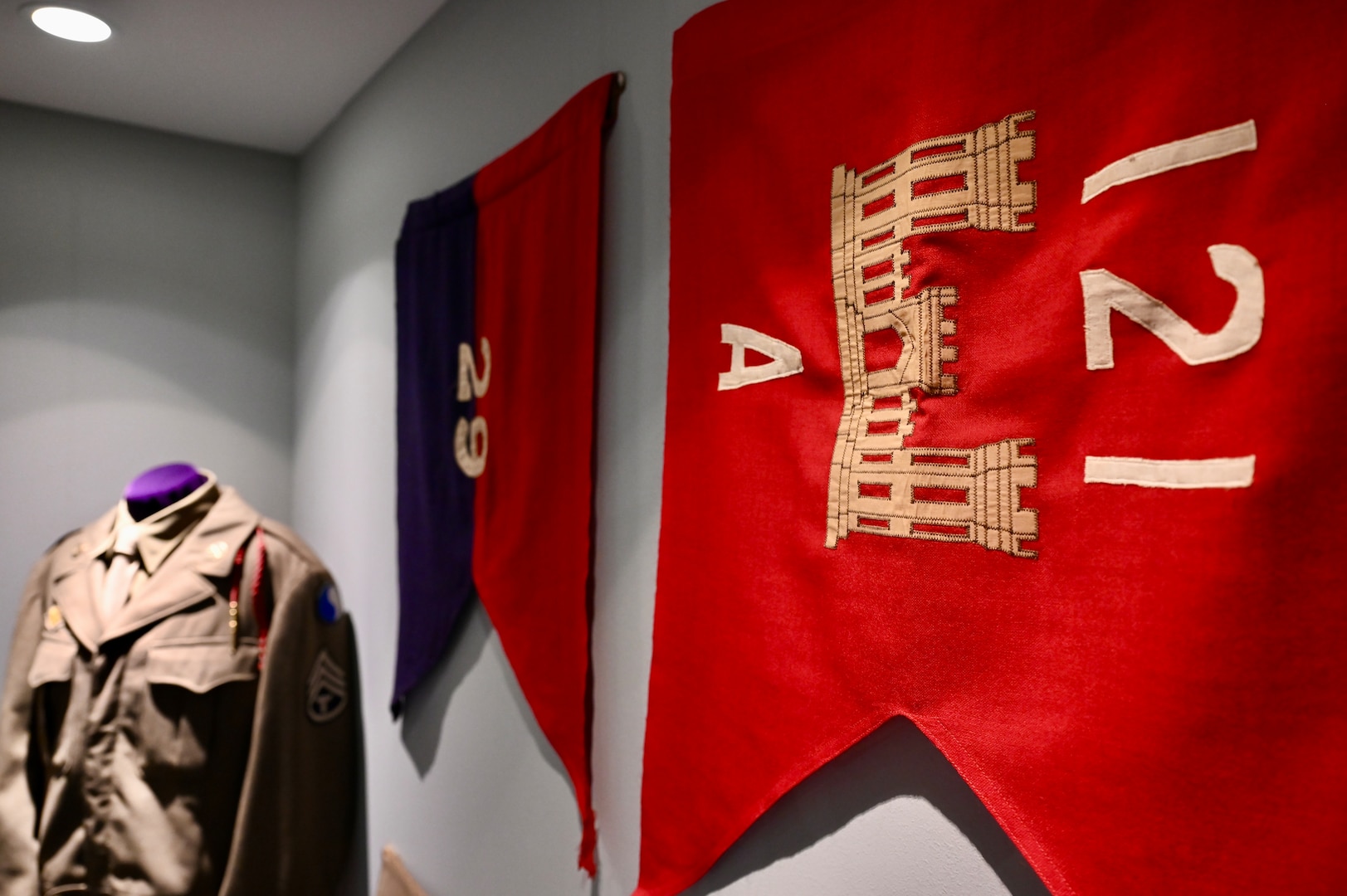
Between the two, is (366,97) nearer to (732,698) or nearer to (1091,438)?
(732,698)

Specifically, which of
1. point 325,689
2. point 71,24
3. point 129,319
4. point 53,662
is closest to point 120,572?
point 53,662

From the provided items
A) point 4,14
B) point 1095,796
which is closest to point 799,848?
point 1095,796

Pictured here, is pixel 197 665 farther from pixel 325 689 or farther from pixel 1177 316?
pixel 1177 316

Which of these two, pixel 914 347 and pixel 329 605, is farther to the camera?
pixel 329 605

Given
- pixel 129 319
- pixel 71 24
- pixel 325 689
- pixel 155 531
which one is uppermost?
pixel 71 24

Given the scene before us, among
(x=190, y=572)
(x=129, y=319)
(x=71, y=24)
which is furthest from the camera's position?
(x=129, y=319)

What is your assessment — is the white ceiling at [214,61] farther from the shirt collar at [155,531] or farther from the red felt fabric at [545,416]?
the shirt collar at [155,531]

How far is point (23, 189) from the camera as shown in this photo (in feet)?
7.52

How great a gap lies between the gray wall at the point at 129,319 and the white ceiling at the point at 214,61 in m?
0.14

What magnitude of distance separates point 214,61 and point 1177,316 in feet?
7.26

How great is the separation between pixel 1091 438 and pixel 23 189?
109 inches

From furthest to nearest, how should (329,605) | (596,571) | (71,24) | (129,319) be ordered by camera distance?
(129,319)
(329,605)
(71,24)
(596,571)

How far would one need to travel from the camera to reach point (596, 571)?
1249mm

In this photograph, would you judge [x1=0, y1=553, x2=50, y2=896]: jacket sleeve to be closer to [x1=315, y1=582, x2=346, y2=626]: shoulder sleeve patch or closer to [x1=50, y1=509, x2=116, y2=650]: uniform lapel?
[x1=50, y1=509, x2=116, y2=650]: uniform lapel
